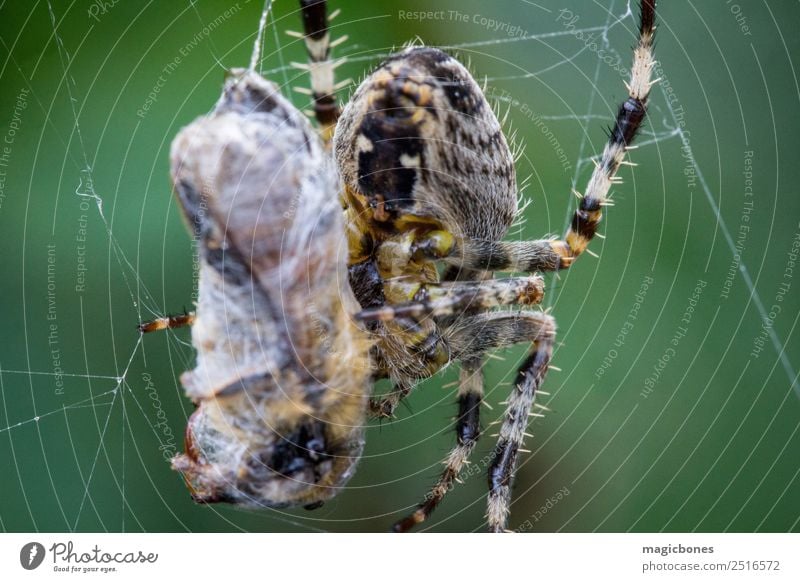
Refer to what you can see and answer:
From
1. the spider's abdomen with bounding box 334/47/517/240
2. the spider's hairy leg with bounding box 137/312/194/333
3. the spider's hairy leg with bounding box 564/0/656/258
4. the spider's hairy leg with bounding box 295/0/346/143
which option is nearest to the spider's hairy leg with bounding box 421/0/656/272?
the spider's hairy leg with bounding box 564/0/656/258

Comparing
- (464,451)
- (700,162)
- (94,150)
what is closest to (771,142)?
(700,162)

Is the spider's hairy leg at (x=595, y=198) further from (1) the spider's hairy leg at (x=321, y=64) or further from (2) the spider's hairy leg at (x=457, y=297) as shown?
(1) the spider's hairy leg at (x=321, y=64)

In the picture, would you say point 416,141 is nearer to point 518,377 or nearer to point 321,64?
point 321,64

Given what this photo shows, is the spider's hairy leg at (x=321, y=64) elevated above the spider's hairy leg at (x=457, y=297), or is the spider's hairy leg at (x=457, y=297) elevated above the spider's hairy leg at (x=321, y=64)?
the spider's hairy leg at (x=321, y=64)

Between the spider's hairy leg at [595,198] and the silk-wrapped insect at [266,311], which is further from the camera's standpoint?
the spider's hairy leg at [595,198]
